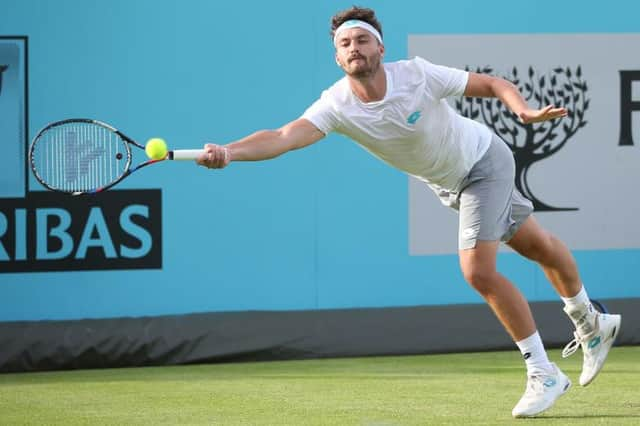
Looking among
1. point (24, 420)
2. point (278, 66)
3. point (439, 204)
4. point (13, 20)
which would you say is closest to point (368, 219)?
point (439, 204)

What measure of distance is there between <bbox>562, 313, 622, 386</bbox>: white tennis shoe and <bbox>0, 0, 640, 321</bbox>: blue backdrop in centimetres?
227

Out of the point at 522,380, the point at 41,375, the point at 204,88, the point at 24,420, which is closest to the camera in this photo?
the point at 24,420

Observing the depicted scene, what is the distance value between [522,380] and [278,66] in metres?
2.40

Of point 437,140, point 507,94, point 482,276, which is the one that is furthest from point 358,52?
point 482,276

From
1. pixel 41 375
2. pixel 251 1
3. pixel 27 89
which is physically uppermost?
pixel 251 1

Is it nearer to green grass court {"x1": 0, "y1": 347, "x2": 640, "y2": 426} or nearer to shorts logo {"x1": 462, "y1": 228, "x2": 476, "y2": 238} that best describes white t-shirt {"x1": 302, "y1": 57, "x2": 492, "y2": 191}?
shorts logo {"x1": 462, "y1": 228, "x2": 476, "y2": 238}

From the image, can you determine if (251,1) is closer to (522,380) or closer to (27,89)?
(27,89)

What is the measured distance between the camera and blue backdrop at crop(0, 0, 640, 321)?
745 cm

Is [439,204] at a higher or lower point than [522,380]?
higher

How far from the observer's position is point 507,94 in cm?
499

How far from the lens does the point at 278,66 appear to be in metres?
7.68

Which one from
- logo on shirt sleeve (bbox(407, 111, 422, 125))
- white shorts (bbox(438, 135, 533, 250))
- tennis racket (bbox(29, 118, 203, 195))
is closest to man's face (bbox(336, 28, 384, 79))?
logo on shirt sleeve (bbox(407, 111, 422, 125))

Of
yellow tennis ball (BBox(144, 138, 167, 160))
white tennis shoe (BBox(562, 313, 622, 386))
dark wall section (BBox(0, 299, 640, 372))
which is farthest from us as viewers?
dark wall section (BBox(0, 299, 640, 372))

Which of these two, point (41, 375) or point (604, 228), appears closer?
point (41, 375)
